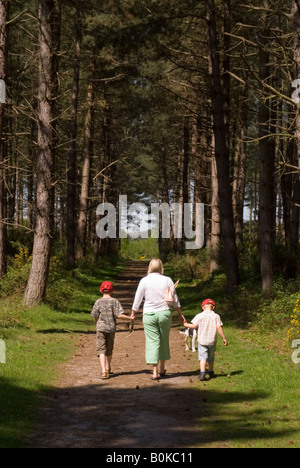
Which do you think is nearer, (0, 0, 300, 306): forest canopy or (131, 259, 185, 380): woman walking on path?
(131, 259, 185, 380): woman walking on path

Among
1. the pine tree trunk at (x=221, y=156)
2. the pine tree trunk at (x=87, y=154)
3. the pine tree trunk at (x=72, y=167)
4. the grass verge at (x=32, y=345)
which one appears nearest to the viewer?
the grass verge at (x=32, y=345)

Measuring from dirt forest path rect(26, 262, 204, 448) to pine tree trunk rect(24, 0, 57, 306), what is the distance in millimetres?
4074

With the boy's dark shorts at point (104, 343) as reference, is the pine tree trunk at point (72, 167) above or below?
above

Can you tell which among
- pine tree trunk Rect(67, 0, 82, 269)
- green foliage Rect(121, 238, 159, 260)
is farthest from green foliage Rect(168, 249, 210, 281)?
green foliage Rect(121, 238, 159, 260)

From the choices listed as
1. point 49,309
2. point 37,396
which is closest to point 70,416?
point 37,396

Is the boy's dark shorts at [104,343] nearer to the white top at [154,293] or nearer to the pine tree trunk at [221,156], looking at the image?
the white top at [154,293]

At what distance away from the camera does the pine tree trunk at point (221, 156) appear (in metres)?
18.9

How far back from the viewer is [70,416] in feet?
26.3

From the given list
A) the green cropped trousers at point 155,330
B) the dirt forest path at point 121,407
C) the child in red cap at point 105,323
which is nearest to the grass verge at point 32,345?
the dirt forest path at point 121,407

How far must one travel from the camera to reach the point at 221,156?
19.1m

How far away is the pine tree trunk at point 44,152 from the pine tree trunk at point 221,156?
16.7 ft

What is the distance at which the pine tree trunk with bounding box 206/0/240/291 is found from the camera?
62.1ft

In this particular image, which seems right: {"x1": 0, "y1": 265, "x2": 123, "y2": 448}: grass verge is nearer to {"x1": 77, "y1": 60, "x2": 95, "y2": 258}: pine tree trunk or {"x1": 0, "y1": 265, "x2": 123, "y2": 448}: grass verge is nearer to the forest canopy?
the forest canopy

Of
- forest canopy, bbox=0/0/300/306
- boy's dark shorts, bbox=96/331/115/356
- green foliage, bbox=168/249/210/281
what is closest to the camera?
boy's dark shorts, bbox=96/331/115/356
